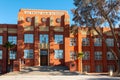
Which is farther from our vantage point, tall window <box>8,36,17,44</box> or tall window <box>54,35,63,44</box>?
tall window <box>54,35,63,44</box>

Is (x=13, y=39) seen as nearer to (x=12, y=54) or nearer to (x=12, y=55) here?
(x=12, y=54)

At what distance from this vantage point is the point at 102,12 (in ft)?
129

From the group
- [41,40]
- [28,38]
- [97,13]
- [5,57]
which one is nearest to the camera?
[97,13]

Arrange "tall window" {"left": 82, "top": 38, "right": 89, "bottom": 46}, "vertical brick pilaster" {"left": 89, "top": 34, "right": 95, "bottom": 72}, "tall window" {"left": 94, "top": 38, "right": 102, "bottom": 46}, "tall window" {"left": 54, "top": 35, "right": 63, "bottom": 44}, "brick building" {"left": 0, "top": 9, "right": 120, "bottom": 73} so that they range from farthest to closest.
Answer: "tall window" {"left": 94, "top": 38, "right": 102, "bottom": 46}
"tall window" {"left": 82, "top": 38, "right": 89, "bottom": 46}
"vertical brick pilaster" {"left": 89, "top": 34, "right": 95, "bottom": 72}
"tall window" {"left": 54, "top": 35, "right": 63, "bottom": 44}
"brick building" {"left": 0, "top": 9, "right": 120, "bottom": 73}

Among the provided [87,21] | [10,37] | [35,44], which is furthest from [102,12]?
[10,37]

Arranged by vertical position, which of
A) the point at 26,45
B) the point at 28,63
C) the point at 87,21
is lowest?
the point at 28,63

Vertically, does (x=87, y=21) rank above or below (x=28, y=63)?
above

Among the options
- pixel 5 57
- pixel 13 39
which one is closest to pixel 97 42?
pixel 13 39

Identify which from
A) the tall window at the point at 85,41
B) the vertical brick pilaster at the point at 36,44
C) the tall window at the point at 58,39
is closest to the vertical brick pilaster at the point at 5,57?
the vertical brick pilaster at the point at 36,44

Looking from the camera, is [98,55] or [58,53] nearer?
[58,53]

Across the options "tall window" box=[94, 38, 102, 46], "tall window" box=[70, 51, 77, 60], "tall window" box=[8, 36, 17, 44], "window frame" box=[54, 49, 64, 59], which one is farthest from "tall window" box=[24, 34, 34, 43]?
"tall window" box=[94, 38, 102, 46]

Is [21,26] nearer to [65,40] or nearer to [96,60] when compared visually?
[65,40]

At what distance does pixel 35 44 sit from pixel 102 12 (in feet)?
48.7

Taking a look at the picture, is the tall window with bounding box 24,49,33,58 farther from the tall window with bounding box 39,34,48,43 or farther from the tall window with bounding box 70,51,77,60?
the tall window with bounding box 70,51,77,60
